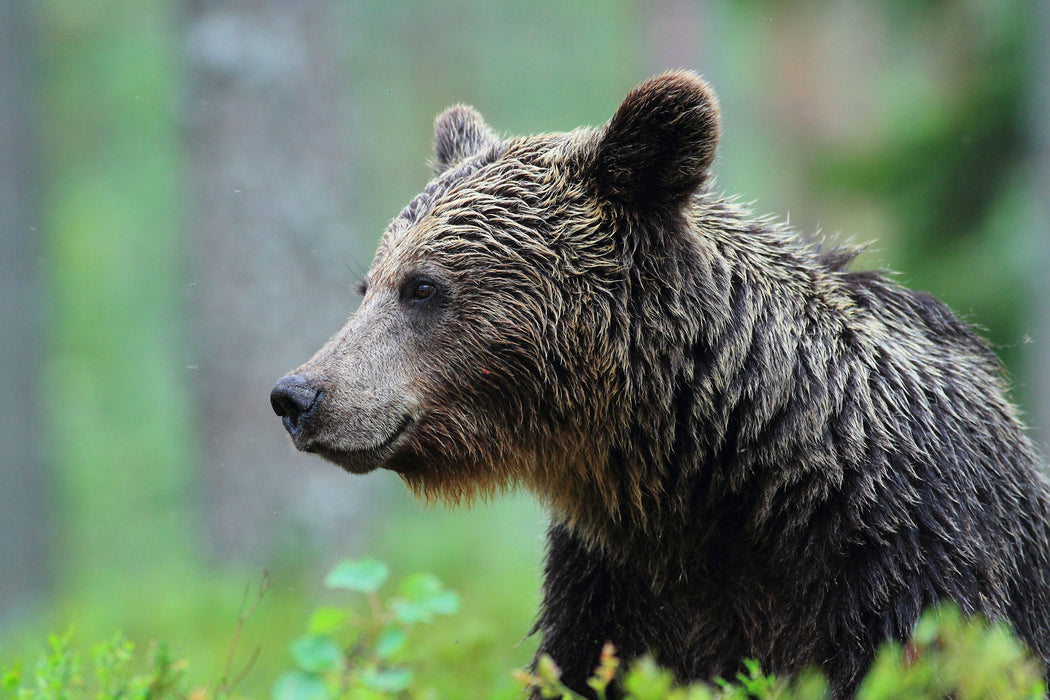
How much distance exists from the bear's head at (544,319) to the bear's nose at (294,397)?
135 millimetres

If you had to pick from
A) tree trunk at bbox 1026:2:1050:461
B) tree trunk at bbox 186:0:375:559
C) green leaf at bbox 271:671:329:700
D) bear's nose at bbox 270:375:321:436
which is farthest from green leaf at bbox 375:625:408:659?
tree trunk at bbox 1026:2:1050:461

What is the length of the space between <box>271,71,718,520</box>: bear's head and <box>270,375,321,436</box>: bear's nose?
0.44ft

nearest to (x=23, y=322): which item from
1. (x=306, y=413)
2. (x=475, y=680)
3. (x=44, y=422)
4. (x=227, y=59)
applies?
(x=44, y=422)

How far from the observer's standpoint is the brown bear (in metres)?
3.58

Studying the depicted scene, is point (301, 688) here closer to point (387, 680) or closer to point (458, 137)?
point (387, 680)

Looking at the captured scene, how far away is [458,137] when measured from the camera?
460 cm

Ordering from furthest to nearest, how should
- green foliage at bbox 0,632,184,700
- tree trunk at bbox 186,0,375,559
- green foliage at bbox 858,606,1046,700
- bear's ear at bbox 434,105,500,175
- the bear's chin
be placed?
tree trunk at bbox 186,0,375,559, bear's ear at bbox 434,105,500,175, the bear's chin, green foliage at bbox 0,632,184,700, green foliage at bbox 858,606,1046,700

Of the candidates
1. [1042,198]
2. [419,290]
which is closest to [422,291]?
[419,290]

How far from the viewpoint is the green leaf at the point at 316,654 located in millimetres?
2176

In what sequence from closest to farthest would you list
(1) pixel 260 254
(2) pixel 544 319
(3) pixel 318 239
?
(2) pixel 544 319
(1) pixel 260 254
(3) pixel 318 239

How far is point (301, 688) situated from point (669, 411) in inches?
73.8

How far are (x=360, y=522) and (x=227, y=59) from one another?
3692 millimetres

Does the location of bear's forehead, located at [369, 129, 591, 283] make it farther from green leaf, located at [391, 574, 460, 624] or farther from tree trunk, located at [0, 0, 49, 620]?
tree trunk, located at [0, 0, 49, 620]

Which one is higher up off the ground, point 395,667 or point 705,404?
point 705,404
